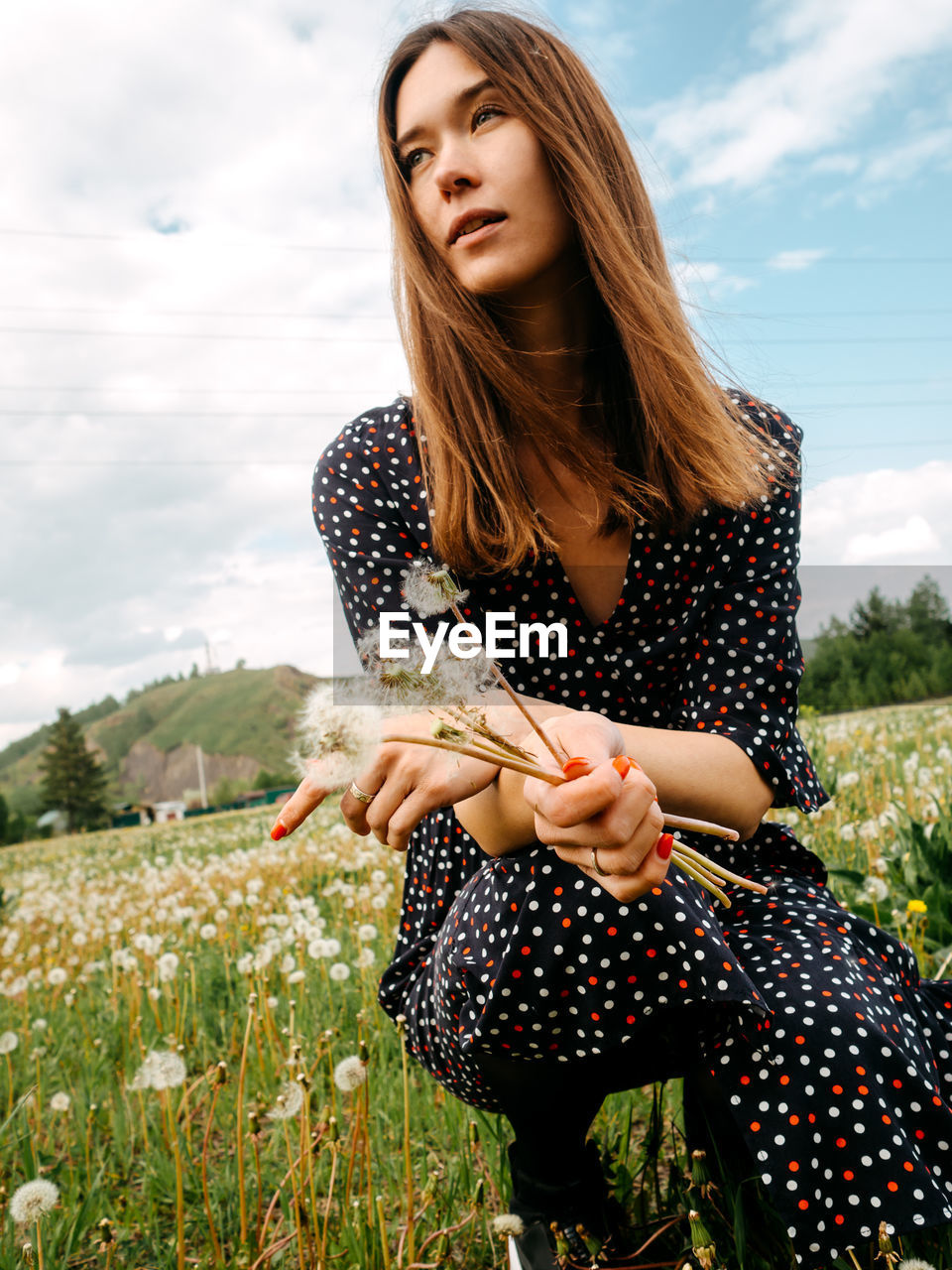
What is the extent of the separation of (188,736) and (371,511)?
4842 inches

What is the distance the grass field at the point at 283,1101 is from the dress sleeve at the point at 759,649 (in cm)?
64

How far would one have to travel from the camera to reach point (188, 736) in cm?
11900

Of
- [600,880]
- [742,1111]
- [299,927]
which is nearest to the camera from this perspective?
[600,880]

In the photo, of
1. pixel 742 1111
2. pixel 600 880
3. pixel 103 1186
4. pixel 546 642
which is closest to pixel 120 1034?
pixel 103 1186

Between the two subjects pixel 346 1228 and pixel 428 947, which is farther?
pixel 428 947

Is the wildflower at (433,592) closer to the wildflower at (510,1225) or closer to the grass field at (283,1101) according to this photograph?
the grass field at (283,1101)

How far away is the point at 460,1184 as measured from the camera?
1.71m

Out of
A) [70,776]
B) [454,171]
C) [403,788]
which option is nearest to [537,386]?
[454,171]

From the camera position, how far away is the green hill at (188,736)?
112500 mm

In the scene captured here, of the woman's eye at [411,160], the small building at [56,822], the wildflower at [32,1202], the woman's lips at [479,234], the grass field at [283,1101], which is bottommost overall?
the small building at [56,822]

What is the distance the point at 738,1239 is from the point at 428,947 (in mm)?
675

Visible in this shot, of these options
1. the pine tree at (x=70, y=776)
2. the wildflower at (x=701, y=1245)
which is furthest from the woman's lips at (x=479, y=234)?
the pine tree at (x=70, y=776)

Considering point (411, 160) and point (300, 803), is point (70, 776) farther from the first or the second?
point (300, 803)

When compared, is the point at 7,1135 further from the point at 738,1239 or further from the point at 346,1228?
the point at 738,1239
